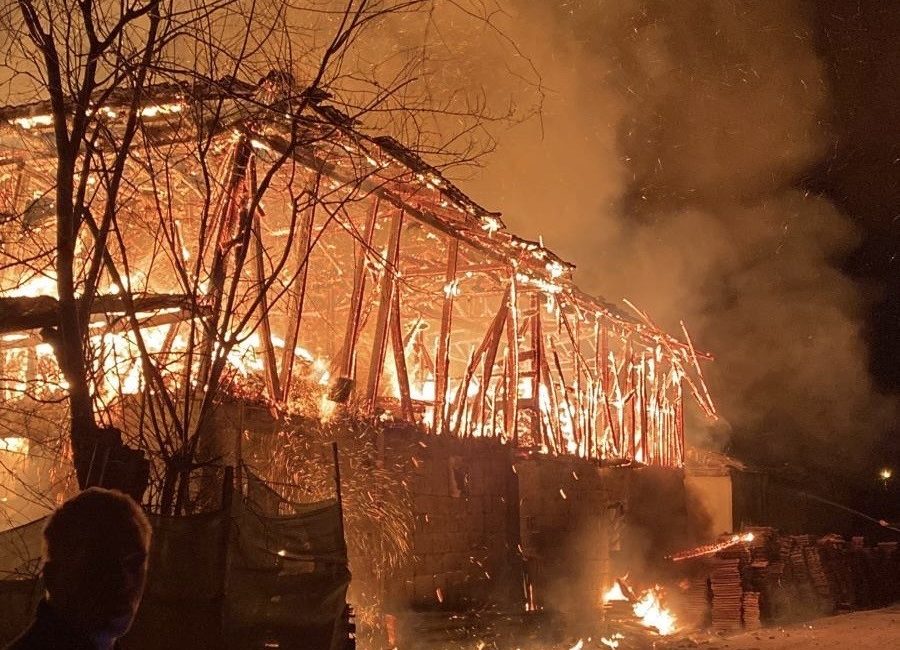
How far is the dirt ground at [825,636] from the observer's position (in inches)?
520

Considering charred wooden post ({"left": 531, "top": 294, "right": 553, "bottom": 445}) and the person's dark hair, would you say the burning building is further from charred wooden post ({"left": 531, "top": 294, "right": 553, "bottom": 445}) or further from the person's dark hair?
the person's dark hair

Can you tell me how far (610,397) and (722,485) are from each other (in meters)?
6.00

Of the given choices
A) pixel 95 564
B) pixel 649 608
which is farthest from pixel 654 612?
pixel 95 564

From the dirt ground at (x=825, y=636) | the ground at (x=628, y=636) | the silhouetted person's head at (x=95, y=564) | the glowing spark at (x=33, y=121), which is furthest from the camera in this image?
the dirt ground at (x=825, y=636)

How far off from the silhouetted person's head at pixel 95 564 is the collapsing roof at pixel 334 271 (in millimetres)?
3626

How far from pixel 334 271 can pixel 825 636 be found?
38.7ft

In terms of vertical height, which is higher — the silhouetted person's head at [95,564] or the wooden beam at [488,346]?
the wooden beam at [488,346]

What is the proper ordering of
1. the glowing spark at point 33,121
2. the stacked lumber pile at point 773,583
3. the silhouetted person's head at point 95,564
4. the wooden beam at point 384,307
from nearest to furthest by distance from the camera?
the silhouetted person's head at point 95,564 → the glowing spark at point 33,121 → the wooden beam at point 384,307 → the stacked lumber pile at point 773,583

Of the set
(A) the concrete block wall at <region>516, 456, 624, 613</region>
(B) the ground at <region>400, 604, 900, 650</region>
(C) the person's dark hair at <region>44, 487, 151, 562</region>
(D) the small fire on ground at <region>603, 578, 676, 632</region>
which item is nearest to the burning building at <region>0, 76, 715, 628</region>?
(A) the concrete block wall at <region>516, 456, 624, 613</region>

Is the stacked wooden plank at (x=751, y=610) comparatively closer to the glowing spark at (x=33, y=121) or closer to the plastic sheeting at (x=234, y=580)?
the plastic sheeting at (x=234, y=580)

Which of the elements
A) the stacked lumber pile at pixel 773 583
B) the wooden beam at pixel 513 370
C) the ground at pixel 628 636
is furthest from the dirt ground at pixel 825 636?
the wooden beam at pixel 513 370

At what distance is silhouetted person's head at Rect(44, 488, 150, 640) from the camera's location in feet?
8.09

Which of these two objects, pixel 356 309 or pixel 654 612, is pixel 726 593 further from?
pixel 356 309

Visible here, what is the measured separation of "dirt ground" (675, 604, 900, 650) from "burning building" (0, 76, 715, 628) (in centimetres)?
389
